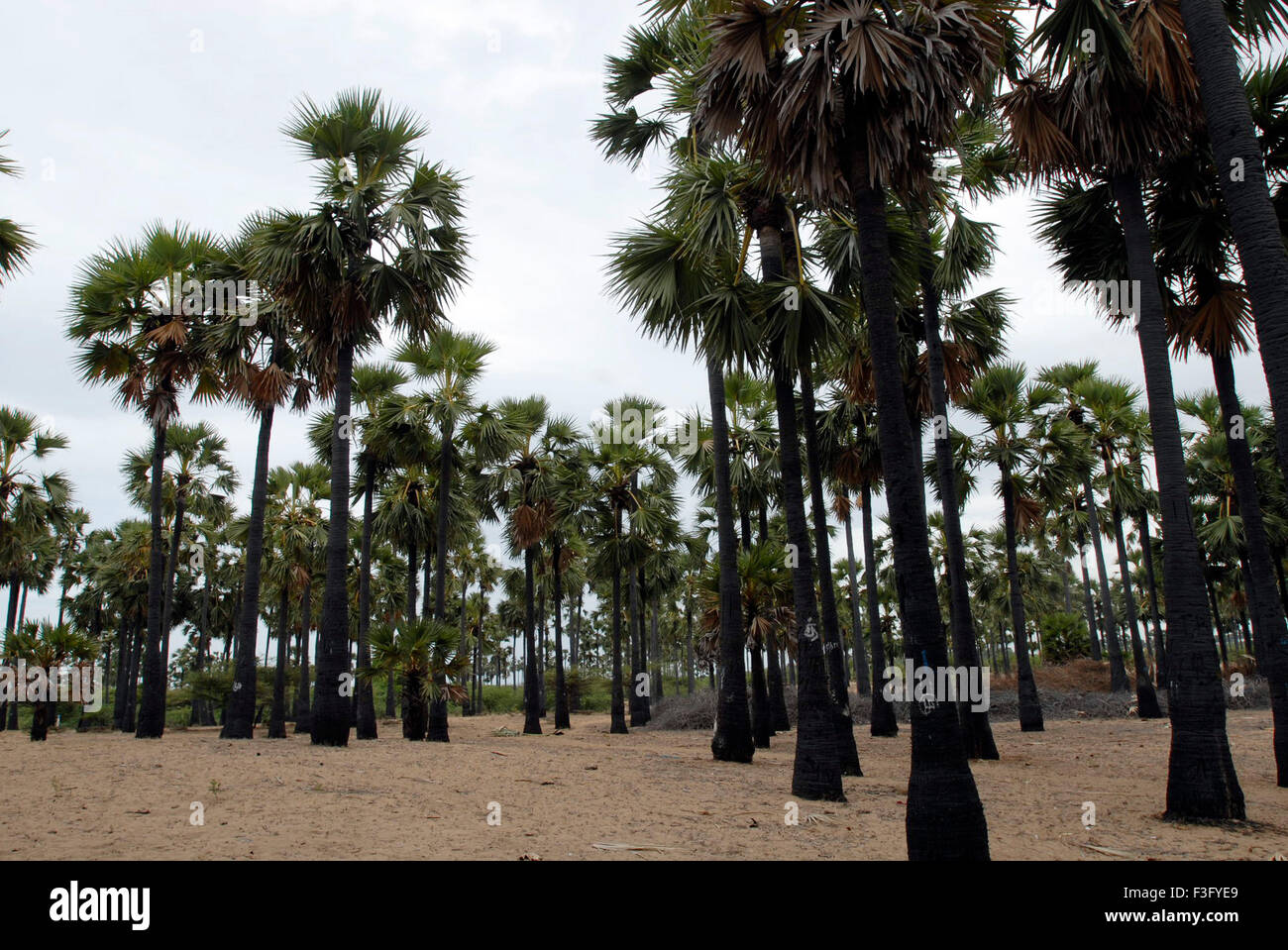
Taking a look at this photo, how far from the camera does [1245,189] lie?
22.6 feet

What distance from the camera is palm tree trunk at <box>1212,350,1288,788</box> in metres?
9.73

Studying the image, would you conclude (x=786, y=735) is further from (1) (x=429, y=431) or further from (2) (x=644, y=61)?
(2) (x=644, y=61)

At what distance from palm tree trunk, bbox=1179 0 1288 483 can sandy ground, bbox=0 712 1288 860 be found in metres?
4.63

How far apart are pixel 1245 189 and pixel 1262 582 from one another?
6083 mm

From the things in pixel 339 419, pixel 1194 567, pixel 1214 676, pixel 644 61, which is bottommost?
pixel 1214 676

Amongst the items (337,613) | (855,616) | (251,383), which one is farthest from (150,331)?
(855,616)

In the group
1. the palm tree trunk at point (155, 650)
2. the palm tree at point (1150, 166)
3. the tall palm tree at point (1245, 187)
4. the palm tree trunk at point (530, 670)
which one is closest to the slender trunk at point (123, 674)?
the palm tree trunk at point (155, 650)

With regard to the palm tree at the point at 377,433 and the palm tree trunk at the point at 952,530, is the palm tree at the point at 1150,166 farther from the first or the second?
the palm tree at the point at 377,433

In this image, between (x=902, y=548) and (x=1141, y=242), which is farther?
(x=1141, y=242)

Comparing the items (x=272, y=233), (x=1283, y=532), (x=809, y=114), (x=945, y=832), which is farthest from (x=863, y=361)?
(x=1283, y=532)

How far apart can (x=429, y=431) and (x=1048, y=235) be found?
634 inches

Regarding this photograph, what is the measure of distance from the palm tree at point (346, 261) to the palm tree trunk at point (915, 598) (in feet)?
34.1

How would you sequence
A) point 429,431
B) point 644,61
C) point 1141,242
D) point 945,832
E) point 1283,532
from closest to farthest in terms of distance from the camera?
point 945,832 → point 1141,242 → point 644,61 → point 429,431 → point 1283,532

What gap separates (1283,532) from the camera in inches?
1011
